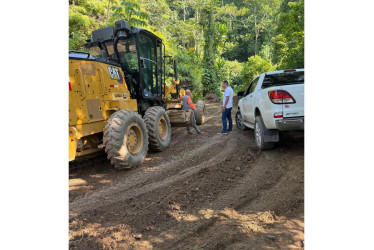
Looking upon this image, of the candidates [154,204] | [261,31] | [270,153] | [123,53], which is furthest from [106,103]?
[261,31]

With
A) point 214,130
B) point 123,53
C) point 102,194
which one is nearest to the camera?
point 102,194

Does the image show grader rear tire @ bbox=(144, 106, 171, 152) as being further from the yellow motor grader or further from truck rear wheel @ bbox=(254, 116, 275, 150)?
truck rear wheel @ bbox=(254, 116, 275, 150)

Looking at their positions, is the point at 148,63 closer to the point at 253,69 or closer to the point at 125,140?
the point at 125,140

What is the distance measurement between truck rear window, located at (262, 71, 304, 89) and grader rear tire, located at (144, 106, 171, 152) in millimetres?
2754

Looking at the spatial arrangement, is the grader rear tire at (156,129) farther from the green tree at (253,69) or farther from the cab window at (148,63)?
the green tree at (253,69)

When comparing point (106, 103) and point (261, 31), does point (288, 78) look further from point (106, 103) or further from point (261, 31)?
point (261, 31)

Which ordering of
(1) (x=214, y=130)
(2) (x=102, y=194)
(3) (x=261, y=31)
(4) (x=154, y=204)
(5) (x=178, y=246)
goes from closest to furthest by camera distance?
(5) (x=178, y=246) < (4) (x=154, y=204) < (2) (x=102, y=194) < (1) (x=214, y=130) < (3) (x=261, y=31)

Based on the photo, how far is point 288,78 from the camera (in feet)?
17.6

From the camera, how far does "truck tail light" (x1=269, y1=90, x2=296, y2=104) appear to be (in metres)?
4.66

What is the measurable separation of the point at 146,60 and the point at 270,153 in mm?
4162

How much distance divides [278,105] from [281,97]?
157 millimetres

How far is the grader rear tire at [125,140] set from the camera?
15.6 feet

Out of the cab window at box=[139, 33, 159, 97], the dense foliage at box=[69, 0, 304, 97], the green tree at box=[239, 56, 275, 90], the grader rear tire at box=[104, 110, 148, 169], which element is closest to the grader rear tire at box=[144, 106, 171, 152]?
the grader rear tire at box=[104, 110, 148, 169]

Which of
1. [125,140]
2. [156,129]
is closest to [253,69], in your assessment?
[156,129]
